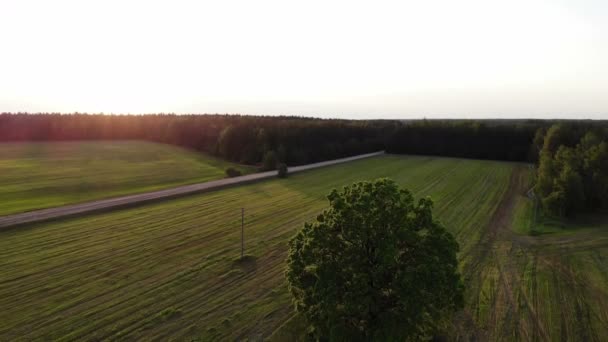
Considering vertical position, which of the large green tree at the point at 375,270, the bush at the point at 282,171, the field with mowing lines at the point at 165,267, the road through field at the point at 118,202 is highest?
the large green tree at the point at 375,270

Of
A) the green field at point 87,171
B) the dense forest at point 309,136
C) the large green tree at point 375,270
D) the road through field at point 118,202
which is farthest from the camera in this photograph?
the dense forest at point 309,136

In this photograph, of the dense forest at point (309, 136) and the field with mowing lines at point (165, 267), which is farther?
the dense forest at point (309, 136)

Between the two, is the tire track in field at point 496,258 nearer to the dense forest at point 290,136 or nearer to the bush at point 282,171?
the bush at point 282,171

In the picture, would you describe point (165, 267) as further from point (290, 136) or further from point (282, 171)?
point (290, 136)

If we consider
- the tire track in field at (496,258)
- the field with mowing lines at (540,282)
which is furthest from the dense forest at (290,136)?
the field with mowing lines at (540,282)

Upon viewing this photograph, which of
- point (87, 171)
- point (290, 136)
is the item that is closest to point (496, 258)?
point (290, 136)

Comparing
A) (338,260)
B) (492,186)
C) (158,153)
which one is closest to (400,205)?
(338,260)
